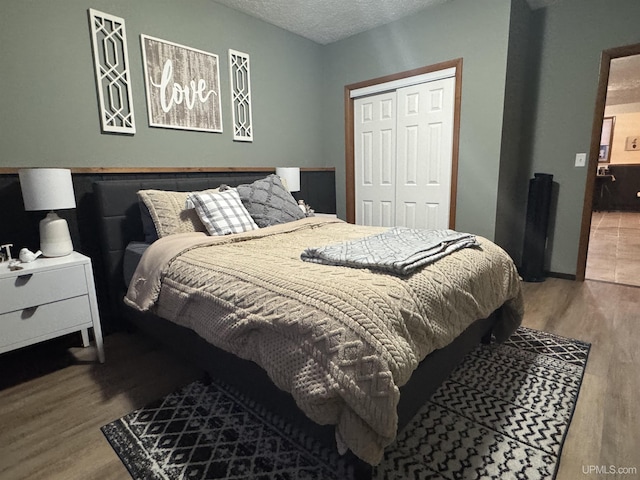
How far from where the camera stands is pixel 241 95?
10.4 ft

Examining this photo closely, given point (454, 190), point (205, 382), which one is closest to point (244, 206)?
point (205, 382)

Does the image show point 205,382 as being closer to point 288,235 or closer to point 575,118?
point 288,235

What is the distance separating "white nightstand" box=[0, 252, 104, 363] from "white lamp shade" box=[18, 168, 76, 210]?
0.31m

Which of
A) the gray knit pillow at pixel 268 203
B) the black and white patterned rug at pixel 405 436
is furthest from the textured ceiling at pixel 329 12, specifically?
the black and white patterned rug at pixel 405 436

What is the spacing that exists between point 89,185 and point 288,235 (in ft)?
4.60

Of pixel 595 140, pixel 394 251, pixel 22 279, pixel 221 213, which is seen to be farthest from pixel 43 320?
pixel 595 140

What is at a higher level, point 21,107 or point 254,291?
point 21,107

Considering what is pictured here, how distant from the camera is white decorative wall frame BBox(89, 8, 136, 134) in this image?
2.28 m

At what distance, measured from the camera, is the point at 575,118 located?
319 centimetres

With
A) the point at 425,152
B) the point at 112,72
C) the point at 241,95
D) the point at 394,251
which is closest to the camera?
the point at 394,251

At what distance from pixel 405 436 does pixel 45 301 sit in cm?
188

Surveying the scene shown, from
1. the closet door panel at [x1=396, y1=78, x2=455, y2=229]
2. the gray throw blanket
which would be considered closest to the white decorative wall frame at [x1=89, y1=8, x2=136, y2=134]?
the gray throw blanket

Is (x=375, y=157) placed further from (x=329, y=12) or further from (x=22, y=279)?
(x=22, y=279)

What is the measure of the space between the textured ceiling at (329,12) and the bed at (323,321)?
2241 millimetres
